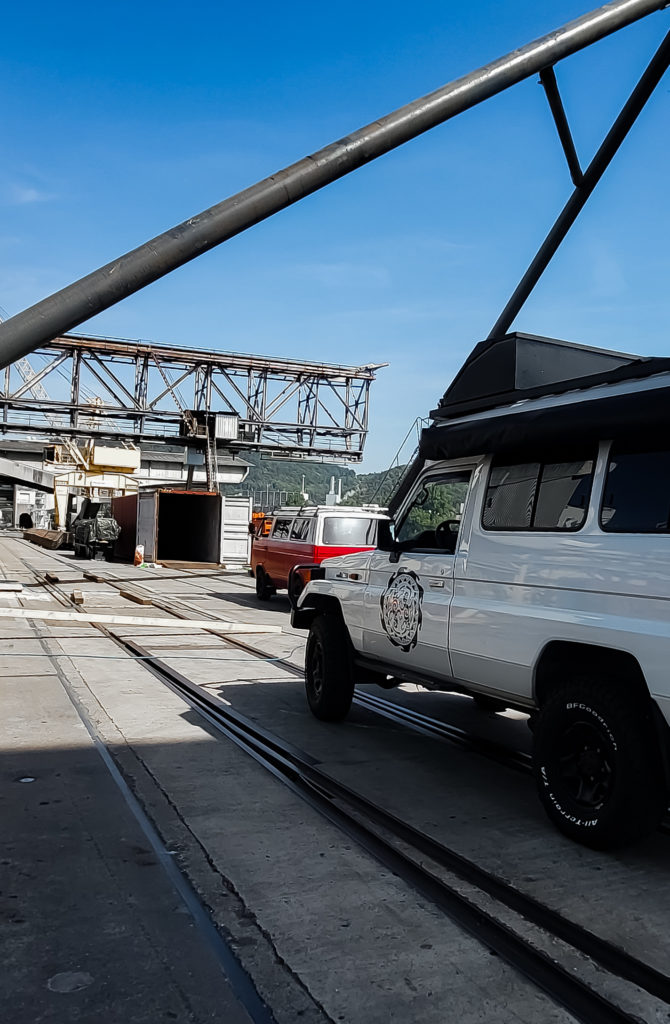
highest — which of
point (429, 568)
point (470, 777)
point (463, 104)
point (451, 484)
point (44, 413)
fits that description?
point (44, 413)

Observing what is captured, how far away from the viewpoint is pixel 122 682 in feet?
29.5

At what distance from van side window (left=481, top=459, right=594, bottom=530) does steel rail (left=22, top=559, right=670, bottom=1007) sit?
75.2 inches

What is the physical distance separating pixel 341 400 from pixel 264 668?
6008cm

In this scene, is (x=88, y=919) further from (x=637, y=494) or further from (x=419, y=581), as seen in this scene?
(x=637, y=494)

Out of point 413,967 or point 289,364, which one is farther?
point 289,364

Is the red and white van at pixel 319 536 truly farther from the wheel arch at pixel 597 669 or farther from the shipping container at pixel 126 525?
the shipping container at pixel 126 525

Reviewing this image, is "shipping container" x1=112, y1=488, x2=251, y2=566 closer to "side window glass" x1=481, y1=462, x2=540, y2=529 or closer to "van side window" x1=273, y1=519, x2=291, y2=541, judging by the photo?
"van side window" x1=273, y1=519, x2=291, y2=541

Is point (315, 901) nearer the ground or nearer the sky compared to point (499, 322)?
nearer the ground

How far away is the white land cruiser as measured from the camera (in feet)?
13.8

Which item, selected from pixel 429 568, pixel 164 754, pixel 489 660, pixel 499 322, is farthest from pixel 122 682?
pixel 499 322

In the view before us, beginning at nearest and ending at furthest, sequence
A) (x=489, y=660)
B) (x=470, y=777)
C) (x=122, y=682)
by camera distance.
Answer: (x=489, y=660)
(x=470, y=777)
(x=122, y=682)

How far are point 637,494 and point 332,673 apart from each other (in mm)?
3635

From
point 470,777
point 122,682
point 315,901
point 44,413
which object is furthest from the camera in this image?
point 44,413

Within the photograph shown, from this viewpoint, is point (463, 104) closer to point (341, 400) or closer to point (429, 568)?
point (429, 568)
